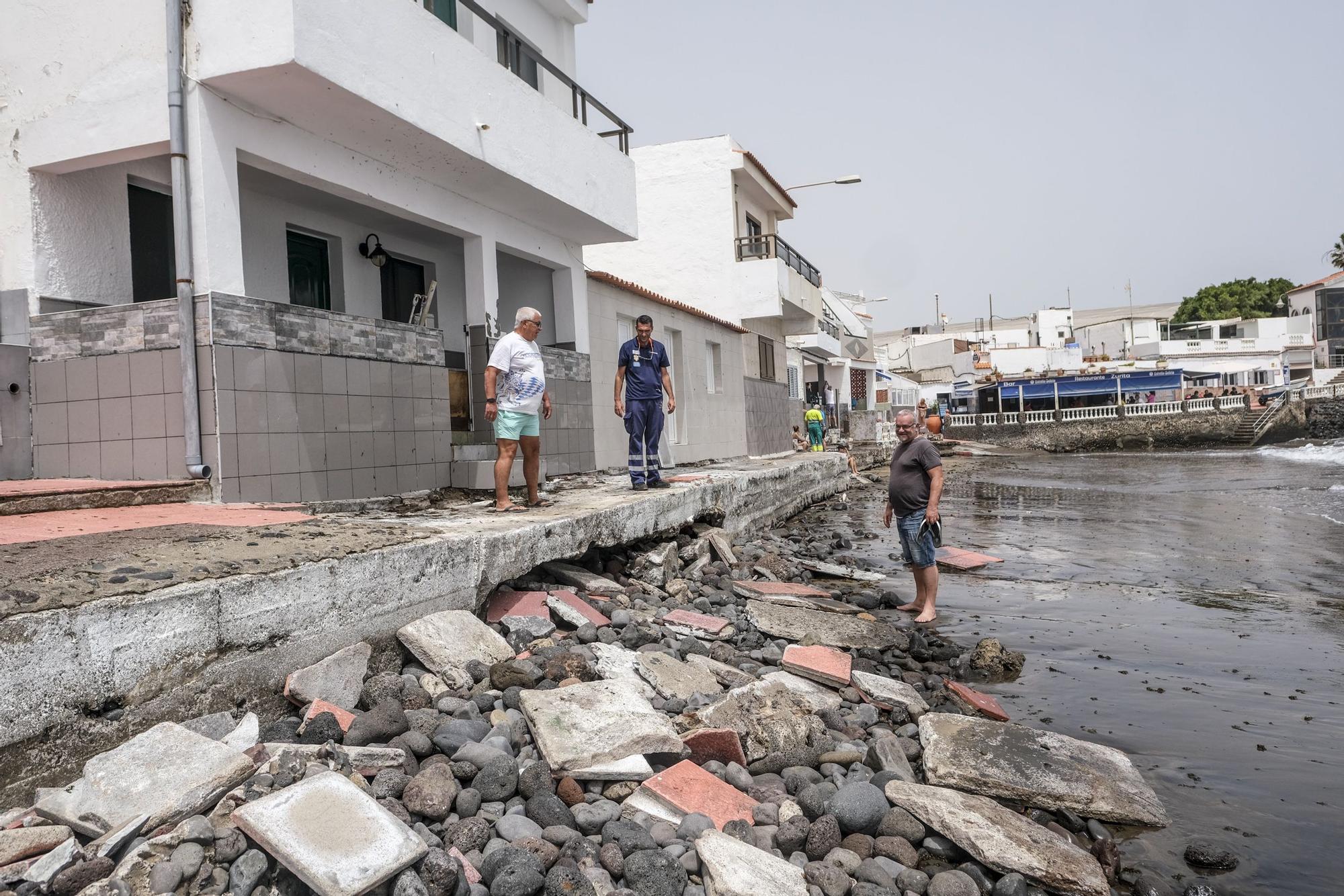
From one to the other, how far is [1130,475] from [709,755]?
87.1 ft

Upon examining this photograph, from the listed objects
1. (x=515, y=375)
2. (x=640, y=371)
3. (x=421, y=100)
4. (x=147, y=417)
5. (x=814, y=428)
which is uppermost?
(x=421, y=100)

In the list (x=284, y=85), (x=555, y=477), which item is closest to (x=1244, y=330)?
(x=555, y=477)

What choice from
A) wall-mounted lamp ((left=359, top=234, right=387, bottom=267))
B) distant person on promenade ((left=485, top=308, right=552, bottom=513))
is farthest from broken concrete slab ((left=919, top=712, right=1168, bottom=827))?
wall-mounted lamp ((left=359, top=234, right=387, bottom=267))

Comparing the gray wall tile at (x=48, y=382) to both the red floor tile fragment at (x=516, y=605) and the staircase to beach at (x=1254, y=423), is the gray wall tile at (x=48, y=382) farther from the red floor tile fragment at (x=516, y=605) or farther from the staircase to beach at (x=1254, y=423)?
the staircase to beach at (x=1254, y=423)

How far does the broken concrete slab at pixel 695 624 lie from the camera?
5324 mm

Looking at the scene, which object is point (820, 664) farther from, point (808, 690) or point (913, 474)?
point (913, 474)

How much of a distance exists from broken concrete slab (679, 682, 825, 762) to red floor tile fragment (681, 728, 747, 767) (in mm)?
85

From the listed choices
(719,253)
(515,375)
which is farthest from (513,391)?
(719,253)

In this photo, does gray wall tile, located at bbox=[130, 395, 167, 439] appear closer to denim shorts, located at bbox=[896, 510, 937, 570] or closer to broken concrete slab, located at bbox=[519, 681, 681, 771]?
broken concrete slab, located at bbox=[519, 681, 681, 771]

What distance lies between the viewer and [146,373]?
19.4 feet

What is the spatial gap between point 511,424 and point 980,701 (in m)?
3.78

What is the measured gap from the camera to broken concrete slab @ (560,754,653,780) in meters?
3.10

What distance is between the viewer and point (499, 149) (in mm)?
8469

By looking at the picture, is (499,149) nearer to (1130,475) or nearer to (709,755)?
(709,755)
